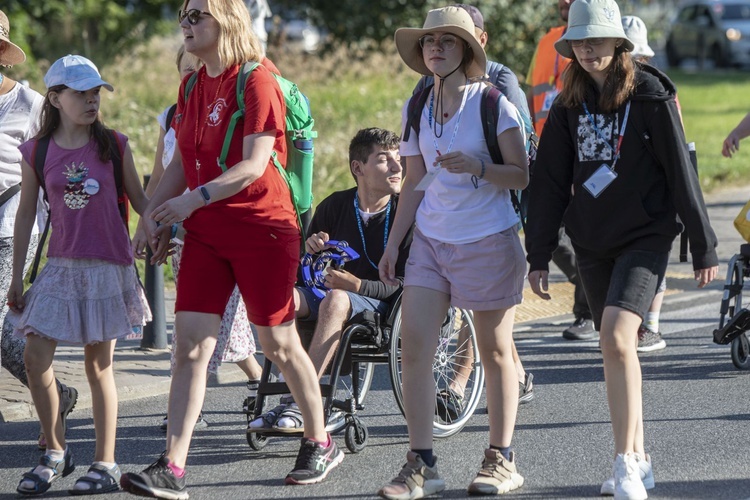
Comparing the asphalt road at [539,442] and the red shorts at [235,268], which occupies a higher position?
the red shorts at [235,268]

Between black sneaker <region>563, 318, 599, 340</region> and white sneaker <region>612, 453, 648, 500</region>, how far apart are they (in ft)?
11.3

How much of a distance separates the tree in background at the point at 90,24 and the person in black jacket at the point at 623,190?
1521 centimetres

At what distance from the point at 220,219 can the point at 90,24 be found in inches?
693

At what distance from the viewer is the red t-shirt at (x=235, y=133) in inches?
188

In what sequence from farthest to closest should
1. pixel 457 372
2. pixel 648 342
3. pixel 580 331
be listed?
pixel 580 331 → pixel 648 342 → pixel 457 372

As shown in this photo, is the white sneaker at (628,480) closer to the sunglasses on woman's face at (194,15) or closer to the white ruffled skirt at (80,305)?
the white ruffled skirt at (80,305)

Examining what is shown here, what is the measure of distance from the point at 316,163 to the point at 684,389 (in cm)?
673

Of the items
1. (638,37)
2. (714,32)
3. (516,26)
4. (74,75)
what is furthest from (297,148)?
(714,32)

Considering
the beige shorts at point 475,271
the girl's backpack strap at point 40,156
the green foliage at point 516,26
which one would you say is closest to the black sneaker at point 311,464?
the beige shorts at point 475,271

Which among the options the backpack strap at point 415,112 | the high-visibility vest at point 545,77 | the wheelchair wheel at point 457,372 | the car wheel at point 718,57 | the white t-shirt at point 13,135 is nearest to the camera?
the backpack strap at point 415,112

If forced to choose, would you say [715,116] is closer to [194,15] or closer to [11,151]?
[11,151]

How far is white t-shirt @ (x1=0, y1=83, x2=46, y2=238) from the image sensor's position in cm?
579

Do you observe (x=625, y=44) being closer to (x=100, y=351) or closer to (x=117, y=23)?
(x=100, y=351)

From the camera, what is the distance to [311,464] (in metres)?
5.16
